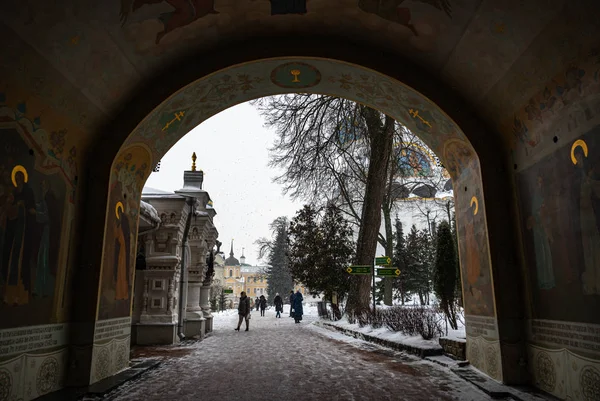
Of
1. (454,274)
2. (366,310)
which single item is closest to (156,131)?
(454,274)

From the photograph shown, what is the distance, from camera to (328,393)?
5.74m

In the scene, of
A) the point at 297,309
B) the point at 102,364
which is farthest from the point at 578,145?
the point at 297,309

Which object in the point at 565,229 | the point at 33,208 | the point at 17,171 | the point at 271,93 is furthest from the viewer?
the point at 271,93

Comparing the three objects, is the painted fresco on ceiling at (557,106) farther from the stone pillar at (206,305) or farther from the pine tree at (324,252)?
the pine tree at (324,252)

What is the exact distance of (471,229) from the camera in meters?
7.34

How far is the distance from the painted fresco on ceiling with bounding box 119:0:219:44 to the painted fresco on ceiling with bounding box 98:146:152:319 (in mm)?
2236

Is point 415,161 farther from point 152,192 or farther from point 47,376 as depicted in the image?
point 47,376

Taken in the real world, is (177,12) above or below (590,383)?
above

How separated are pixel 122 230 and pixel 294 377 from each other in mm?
3786

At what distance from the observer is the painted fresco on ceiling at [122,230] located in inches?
271

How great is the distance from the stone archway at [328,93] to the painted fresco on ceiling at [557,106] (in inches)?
36.2

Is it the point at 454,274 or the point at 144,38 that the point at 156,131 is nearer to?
the point at 144,38

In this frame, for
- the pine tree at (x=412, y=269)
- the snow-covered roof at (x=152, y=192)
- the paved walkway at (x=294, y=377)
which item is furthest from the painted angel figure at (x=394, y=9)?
the pine tree at (x=412, y=269)

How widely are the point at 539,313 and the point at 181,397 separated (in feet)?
16.1
